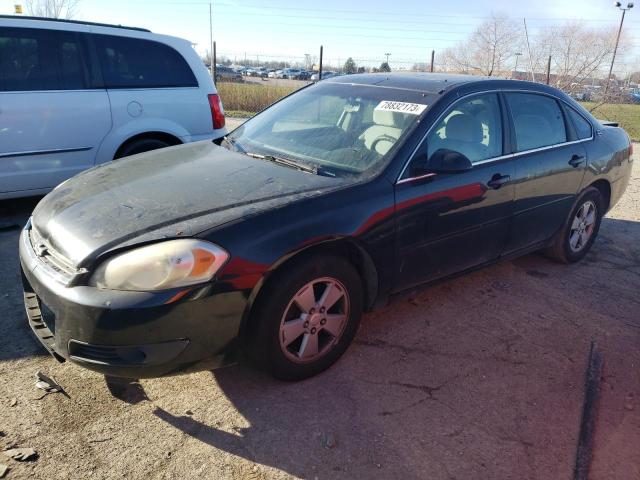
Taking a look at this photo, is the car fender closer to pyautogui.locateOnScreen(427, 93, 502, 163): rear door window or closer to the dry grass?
pyautogui.locateOnScreen(427, 93, 502, 163): rear door window

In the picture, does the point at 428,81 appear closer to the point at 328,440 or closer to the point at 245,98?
the point at 328,440

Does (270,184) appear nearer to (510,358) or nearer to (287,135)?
(287,135)

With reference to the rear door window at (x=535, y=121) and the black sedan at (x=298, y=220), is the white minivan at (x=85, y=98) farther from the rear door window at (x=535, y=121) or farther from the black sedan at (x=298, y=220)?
the rear door window at (x=535, y=121)

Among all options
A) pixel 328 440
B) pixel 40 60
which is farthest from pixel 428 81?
pixel 40 60

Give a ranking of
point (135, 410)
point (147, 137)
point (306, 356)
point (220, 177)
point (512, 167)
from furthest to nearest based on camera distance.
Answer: point (147, 137), point (512, 167), point (220, 177), point (306, 356), point (135, 410)

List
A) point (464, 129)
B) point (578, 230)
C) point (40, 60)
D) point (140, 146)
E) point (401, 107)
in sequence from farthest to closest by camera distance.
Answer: point (140, 146) < point (40, 60) < point (578, 230) < point (464, 129) < point (401, 107)

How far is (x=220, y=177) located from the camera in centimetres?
310

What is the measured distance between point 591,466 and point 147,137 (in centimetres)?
495

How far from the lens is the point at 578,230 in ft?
15.7

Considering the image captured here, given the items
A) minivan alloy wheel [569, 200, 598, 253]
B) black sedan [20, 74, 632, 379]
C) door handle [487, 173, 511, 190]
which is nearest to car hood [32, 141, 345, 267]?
black sedan [20, 74, 632, 379]

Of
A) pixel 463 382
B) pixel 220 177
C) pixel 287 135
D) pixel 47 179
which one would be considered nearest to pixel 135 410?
pixel 220 177

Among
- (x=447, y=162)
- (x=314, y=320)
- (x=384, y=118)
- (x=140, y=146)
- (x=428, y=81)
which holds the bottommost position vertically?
(x=314, y=320)

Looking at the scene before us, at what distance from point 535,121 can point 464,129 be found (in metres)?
0.91

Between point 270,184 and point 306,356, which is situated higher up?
point 270,184
